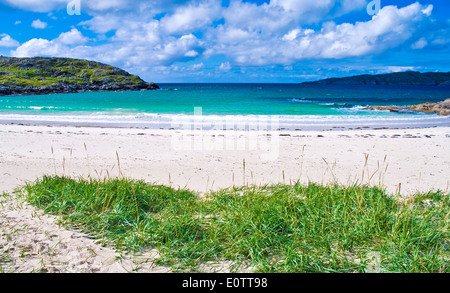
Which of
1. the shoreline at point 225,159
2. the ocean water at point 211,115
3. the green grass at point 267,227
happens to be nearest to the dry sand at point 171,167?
the shoreline at point 225,159

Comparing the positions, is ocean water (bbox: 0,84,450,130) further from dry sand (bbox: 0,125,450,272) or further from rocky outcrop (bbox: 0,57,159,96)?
rocky outcrop (bbox: 0,57,159,96)

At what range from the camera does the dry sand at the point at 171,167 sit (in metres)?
3.16

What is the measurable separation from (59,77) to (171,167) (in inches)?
3473

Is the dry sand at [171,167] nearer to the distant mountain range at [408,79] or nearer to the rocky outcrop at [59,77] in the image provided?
the rocky outcrop at [59,77]

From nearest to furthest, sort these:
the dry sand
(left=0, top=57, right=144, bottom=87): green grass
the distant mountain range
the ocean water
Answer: the dry sand, the ocean water, (left=0, top=57, right=144, bottom=87): green grass, the distant mountain range

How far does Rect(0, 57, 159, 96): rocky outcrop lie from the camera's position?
63.7 meters

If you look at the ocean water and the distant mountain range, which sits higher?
the distant mountain range

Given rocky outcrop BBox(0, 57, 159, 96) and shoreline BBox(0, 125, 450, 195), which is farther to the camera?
rocky outcrop BBox(0, 57, 159, 96)

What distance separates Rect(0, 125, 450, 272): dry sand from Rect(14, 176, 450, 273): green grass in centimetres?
28

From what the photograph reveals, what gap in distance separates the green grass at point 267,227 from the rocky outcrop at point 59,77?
224 feet

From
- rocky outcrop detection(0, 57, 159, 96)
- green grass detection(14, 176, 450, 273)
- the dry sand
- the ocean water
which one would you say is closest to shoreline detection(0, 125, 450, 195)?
the dry sand

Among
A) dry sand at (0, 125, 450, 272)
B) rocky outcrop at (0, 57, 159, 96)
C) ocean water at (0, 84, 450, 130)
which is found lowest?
dry sand at (0, 125, 450, 272)
